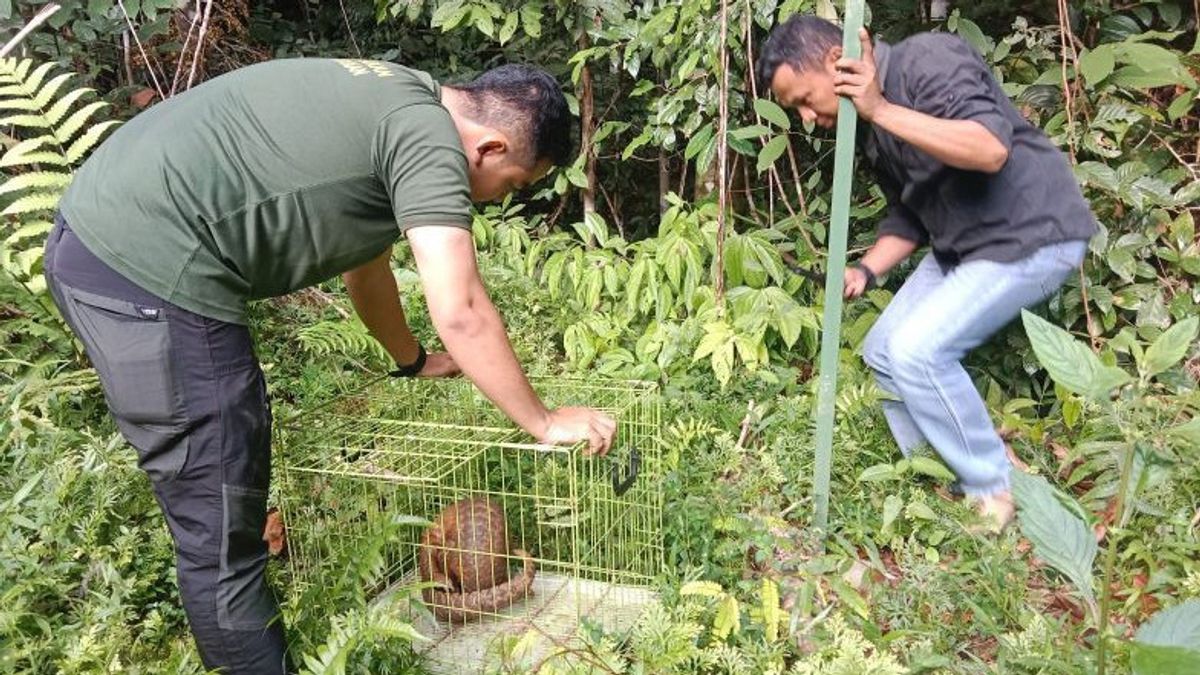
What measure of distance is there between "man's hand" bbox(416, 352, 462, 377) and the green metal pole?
0.92 m

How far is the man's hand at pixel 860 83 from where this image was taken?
2133 millimetres

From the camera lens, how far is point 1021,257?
2471mm

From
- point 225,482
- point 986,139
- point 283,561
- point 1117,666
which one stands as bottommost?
point 283,561

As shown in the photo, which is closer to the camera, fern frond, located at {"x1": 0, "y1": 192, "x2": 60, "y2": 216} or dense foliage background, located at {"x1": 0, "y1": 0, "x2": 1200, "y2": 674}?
dense foliage background, located at {"x1": 0, "y1": 0, "x2": 1200, "y2": 674}

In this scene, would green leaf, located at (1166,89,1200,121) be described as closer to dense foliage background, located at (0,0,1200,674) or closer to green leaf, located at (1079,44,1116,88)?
dense foliage background, located at (0,0,1200,674)

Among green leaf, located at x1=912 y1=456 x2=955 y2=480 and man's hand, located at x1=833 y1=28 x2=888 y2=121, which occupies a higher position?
man's hand, located at x1=833 y1=28 x2=888 y2=121

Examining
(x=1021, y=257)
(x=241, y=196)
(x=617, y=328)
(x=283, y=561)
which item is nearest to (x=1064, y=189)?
(x=1021, y=257)

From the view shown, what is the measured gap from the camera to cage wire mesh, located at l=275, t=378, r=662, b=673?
2.10 metres

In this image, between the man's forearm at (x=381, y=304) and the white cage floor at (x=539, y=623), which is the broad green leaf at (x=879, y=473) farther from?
the man's forearm at (x=381, y=304)

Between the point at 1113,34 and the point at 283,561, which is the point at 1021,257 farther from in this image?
the point at 283,561

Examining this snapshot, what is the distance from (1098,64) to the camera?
2859 mm

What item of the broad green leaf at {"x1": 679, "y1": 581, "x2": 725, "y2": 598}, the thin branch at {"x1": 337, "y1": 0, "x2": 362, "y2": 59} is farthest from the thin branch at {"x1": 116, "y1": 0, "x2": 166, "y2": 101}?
the broad green leaf at {"x1": 679, "y1": 581, "x2": 725, "y2": 598}

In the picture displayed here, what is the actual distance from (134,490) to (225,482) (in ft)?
2.48

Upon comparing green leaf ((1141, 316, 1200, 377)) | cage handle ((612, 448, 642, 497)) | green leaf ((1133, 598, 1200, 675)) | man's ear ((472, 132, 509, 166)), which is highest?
man's ear ((472, 132, 509, 166))
